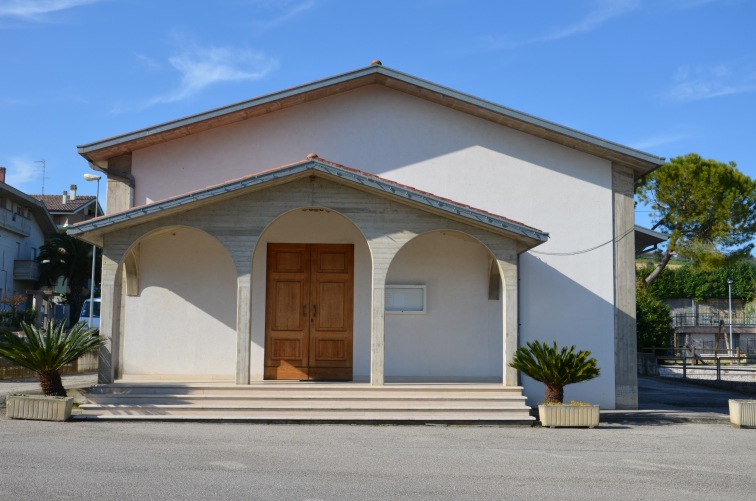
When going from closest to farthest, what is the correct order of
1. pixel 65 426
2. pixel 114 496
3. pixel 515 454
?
pixel 114 496 < pixel 515 454 < pixel 65 426

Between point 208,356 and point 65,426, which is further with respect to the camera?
point 208,356

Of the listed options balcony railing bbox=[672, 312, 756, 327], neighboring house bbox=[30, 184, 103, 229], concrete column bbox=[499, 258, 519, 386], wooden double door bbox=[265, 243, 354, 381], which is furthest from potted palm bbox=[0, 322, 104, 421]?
balcony railing bbox=[672, 312, 756, 327]

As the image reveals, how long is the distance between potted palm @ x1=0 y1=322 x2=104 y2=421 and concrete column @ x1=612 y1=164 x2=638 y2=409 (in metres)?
9.44

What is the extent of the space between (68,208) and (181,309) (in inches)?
1802

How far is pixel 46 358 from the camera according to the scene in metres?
13.2

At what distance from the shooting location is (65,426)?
12.3 m

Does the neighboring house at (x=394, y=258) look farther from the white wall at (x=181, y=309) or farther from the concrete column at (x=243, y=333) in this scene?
the concrete column at (x=243, y=333)

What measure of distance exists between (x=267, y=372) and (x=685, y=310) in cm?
5714

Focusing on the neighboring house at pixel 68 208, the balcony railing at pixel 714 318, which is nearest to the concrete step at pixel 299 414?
the neighboring house at pixel 68 208

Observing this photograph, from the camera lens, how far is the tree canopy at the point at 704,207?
38469mm

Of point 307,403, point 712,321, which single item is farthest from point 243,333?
point 712,321

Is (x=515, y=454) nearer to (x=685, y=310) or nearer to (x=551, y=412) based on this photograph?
(x=551, y=412)

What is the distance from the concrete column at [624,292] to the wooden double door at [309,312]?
511 cm

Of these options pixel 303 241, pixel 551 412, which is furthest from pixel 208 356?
pixel 551 412
